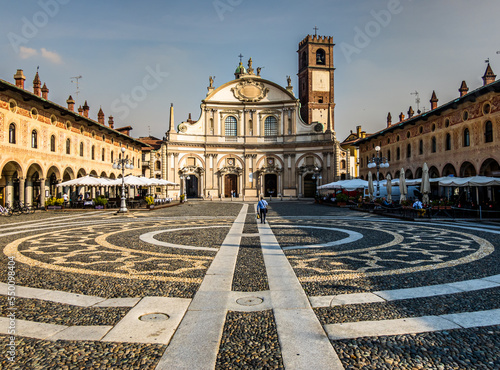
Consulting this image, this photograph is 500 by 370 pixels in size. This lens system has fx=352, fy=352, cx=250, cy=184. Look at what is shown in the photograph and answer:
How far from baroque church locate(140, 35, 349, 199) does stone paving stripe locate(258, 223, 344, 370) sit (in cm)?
4729

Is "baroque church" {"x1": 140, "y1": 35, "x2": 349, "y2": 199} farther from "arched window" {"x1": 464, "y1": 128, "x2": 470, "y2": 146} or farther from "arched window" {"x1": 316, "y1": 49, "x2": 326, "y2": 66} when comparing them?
"arched window" {"x1": 464, "y1": 128, "x2": 470, "y2": 146}

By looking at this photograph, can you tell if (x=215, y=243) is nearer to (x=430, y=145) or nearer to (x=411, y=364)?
(x=411, y=364)

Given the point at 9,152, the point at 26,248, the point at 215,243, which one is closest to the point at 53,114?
the point at 9,152

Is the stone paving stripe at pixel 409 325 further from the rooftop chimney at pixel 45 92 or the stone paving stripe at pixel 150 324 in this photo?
the rooftop chimney at pixel 45 92

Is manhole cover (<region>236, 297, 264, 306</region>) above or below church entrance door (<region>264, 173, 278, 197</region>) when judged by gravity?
below

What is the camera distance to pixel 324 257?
28.3 feet

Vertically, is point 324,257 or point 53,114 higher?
point 53,114

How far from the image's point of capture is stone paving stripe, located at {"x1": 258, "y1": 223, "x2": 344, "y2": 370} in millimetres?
3420

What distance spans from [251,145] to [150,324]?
5137 centimetres

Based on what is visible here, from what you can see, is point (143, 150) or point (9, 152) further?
point (143, 150)

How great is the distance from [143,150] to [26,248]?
57484mm

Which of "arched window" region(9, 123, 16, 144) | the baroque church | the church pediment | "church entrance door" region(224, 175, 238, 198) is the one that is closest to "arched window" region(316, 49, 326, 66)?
the baroque church

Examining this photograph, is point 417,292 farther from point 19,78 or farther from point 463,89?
point 463,89

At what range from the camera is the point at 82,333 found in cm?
411
